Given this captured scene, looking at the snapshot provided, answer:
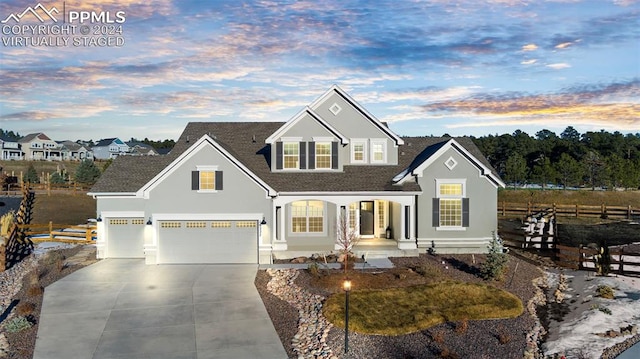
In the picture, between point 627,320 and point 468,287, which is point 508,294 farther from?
point 627,320

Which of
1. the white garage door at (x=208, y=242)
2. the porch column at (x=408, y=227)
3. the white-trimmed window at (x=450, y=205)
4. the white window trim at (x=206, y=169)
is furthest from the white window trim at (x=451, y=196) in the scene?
the white window trim at (x=206, y=169)

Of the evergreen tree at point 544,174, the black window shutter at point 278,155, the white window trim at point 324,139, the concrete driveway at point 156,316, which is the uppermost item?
the white window trim at point 324,139

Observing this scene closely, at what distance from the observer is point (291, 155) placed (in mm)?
24828

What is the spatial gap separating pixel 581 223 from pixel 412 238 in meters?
25.9

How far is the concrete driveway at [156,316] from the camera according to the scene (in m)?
12.5

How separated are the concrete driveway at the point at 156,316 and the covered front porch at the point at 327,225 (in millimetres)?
3237

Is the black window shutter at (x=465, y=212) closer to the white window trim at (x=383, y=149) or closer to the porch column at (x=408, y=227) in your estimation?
the porch column at (x=408, y=227)

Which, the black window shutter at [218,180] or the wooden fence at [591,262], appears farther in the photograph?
the black window shutter at [218,180]

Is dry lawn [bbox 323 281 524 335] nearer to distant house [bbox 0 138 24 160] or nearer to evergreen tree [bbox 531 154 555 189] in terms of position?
evergreen tree [bbox 531 154 555 189]

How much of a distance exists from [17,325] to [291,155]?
47.3 feet

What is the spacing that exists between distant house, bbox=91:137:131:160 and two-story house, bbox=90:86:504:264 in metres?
107

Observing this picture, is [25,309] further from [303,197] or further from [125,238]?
[303,197]

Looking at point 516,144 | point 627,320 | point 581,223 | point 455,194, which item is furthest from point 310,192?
point 516,144

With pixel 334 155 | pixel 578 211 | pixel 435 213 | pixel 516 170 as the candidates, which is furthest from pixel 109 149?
pixel 435 213
